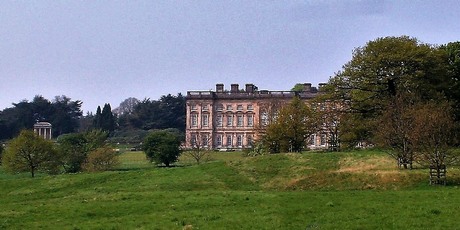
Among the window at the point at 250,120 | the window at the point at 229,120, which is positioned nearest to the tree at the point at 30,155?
the window at the point at 229,120

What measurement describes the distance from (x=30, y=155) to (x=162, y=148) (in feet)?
45.1

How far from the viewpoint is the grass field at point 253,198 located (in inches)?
619

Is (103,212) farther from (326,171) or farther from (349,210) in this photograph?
(326,171)

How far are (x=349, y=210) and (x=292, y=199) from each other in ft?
12.0

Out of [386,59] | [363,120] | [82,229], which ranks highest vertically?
[386,59]

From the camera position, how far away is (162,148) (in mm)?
55656

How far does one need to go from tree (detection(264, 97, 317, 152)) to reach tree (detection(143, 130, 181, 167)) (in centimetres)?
1173

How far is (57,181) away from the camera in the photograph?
33.4 meters

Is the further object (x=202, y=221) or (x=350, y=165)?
(x=350, y=165)

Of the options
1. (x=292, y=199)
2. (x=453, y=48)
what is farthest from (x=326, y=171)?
(x=453, y=48)

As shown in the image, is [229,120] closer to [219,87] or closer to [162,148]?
[219,87]

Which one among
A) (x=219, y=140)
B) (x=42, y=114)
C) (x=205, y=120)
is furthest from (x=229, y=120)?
(x=42, y=114)

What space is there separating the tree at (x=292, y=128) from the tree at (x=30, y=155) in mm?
18414

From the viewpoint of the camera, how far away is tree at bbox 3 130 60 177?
4525cm
